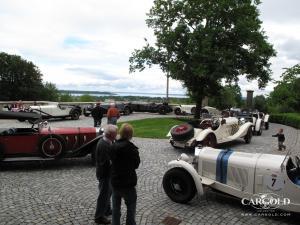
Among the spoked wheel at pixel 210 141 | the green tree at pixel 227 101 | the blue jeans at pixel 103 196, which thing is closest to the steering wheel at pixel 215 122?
the spoked wheel at pixel 210 141

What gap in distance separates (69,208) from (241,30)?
22.8 metres

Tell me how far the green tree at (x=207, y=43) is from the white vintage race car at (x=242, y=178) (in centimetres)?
1836

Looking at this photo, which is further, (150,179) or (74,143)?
(74,143)

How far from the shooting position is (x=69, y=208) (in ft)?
22.9

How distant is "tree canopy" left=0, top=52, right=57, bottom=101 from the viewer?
62562mm

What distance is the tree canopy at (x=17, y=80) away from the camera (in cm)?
6256

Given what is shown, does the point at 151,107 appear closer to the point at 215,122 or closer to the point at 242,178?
the point at 215,122

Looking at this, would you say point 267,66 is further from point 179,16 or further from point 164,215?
point 164,215

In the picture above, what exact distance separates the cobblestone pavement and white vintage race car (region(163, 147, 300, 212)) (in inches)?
11.2

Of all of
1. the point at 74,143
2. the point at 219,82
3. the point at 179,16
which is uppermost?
the point at 179,16

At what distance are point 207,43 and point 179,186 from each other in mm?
19766

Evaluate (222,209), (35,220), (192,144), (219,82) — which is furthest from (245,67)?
(35,220)

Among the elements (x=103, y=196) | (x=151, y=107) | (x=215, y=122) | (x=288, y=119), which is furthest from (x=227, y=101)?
(x=103, y=196)

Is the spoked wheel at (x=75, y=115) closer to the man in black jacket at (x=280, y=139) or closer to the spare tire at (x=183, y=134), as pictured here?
the spare tire at (x=183, y=134)
